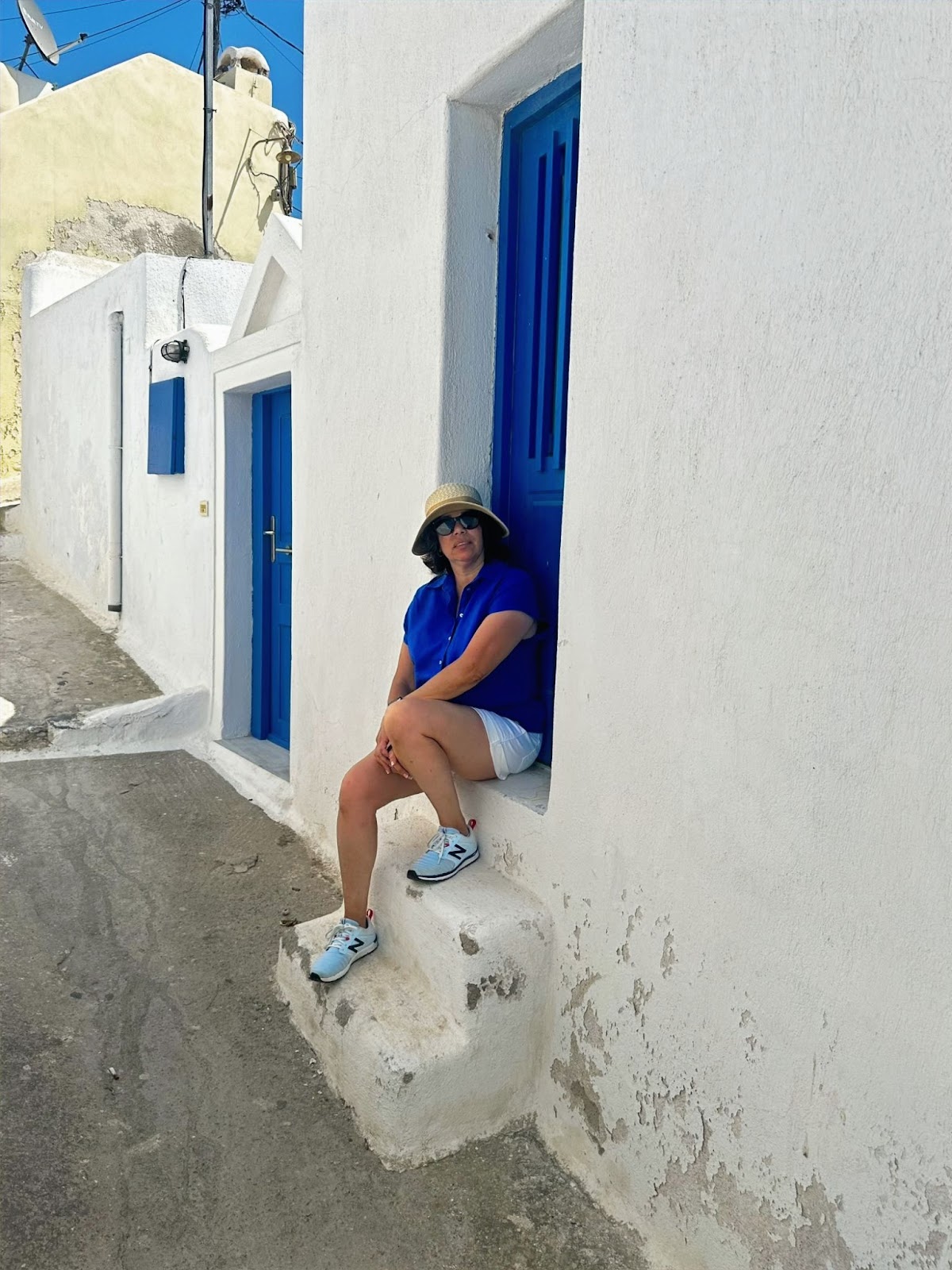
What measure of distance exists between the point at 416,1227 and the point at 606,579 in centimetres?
169

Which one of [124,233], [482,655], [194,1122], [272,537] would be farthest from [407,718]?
[124,233]

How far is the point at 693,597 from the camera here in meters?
2.26

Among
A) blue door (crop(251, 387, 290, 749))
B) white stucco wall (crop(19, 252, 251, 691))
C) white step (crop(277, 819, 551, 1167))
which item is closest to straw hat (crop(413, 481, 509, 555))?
white step (crop(277, 819, 551, 1167))

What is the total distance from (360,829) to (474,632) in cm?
71

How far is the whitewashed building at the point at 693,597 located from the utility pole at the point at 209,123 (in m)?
7.46

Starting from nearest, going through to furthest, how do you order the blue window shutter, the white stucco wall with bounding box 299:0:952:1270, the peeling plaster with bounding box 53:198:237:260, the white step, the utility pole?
the white stucco wall with bounding box 299:0:952:1270
the white step
the blue window shutter
the utility pole
the peeling plaster with bounding box 53:198:237:260

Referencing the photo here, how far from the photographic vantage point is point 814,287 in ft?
6.34

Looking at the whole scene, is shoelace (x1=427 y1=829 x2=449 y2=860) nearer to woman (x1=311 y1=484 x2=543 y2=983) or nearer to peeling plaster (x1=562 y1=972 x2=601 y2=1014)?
woman (x1=311 y1=484 x2=543 y2=983)

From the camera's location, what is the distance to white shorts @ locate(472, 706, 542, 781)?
9.96 feet

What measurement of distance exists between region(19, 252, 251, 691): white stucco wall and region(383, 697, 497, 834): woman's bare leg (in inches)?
136

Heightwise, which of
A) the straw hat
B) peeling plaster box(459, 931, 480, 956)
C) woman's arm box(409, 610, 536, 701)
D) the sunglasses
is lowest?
peeling plaster box(459, 931, 480, 956)

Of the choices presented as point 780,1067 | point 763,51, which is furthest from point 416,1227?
point 763,51

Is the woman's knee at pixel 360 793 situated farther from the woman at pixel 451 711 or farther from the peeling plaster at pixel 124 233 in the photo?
the peeling plaster at pixel 124 233

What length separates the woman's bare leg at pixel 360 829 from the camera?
3.12m
